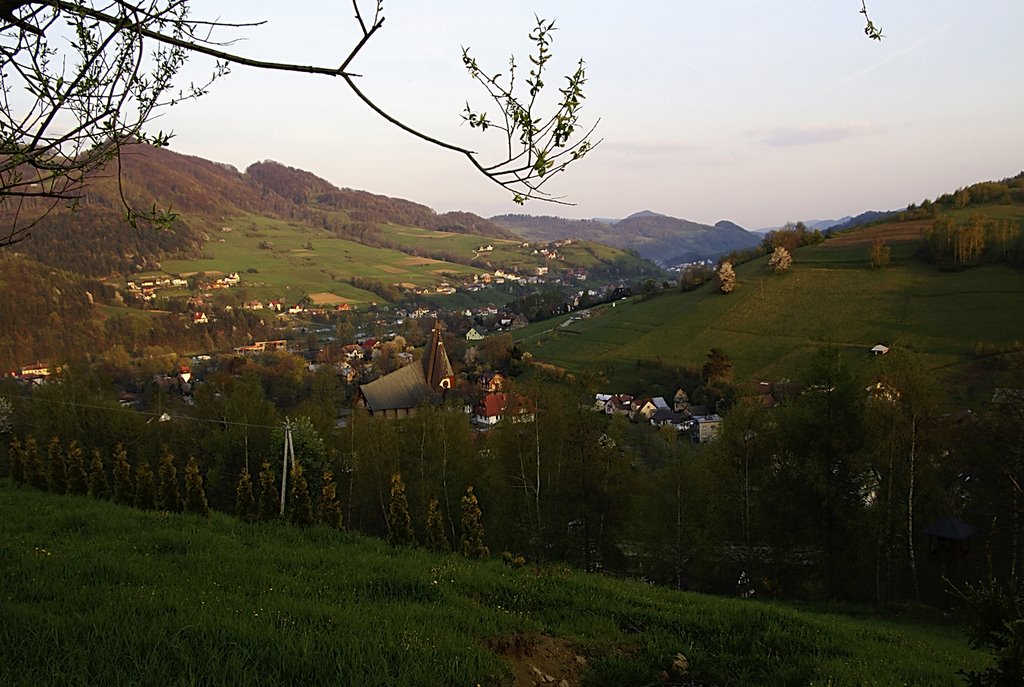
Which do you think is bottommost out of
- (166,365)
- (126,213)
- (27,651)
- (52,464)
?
(166,365)

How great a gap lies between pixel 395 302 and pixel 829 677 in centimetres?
13811

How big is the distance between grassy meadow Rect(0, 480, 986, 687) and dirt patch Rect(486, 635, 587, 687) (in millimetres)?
20

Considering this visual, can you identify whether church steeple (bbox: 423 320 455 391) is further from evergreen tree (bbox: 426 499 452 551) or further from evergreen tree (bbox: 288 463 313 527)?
evergreen tree (bbox: 426 499 452 551)

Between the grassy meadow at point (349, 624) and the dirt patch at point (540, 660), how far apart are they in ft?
0.06

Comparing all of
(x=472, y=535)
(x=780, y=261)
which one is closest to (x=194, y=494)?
(x=472, y=535)

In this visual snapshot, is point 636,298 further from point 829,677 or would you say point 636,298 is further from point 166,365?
point 829,677

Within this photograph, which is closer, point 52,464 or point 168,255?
point 52,464

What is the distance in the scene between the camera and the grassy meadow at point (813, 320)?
5266 centimetres

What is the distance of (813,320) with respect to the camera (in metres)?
63.7

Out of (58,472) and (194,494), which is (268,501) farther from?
(58,472)

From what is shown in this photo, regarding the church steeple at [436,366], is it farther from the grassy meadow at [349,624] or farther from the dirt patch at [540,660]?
the dirt patch at [540,660]

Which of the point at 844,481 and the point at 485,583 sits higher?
the point at 485,583

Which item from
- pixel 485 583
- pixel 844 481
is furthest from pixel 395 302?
pixel 485 583

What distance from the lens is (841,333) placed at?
193ft
